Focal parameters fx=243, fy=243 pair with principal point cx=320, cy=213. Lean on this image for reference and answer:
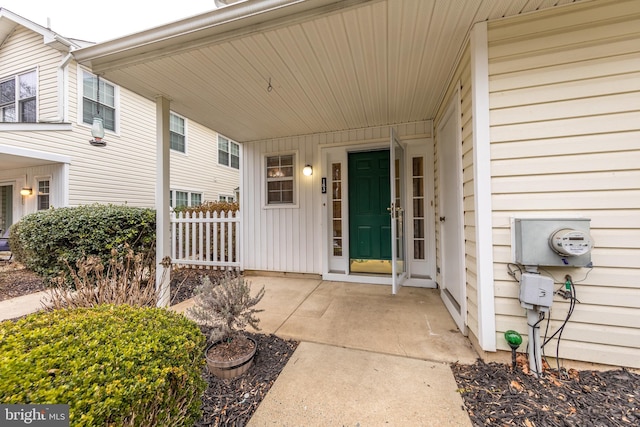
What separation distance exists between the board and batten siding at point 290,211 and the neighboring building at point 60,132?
184 inches

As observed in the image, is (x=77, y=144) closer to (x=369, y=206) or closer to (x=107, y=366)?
(x=369, y=206)

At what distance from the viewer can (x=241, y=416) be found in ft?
4.70

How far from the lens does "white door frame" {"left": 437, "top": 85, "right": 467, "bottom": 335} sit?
91.4 inches

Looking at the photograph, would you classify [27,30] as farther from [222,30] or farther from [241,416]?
[241,416]

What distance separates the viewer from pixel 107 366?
0.90 m

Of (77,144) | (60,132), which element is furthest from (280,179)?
(60,132)

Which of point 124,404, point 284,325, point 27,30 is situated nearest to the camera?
point 124,404

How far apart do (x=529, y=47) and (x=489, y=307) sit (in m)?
2.00

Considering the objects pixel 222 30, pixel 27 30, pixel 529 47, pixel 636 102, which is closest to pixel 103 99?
pixel 27 30

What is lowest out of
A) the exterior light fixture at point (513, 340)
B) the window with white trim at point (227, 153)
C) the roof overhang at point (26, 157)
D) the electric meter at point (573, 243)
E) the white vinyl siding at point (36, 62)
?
the exterior light fixture at point (513, 340)

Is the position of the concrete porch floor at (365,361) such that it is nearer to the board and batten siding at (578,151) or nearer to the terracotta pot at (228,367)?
the terracotta pot at (228,367)

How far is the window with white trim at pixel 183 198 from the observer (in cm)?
798

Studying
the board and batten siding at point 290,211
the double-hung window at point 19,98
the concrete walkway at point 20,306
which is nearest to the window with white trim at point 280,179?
the board and batten siding at point 290,211

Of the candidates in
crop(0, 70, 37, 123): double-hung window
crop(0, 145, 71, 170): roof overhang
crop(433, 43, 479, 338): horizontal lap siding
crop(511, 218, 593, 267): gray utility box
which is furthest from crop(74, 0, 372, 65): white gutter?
crop(0, 70, 37, 123): double-hung window
